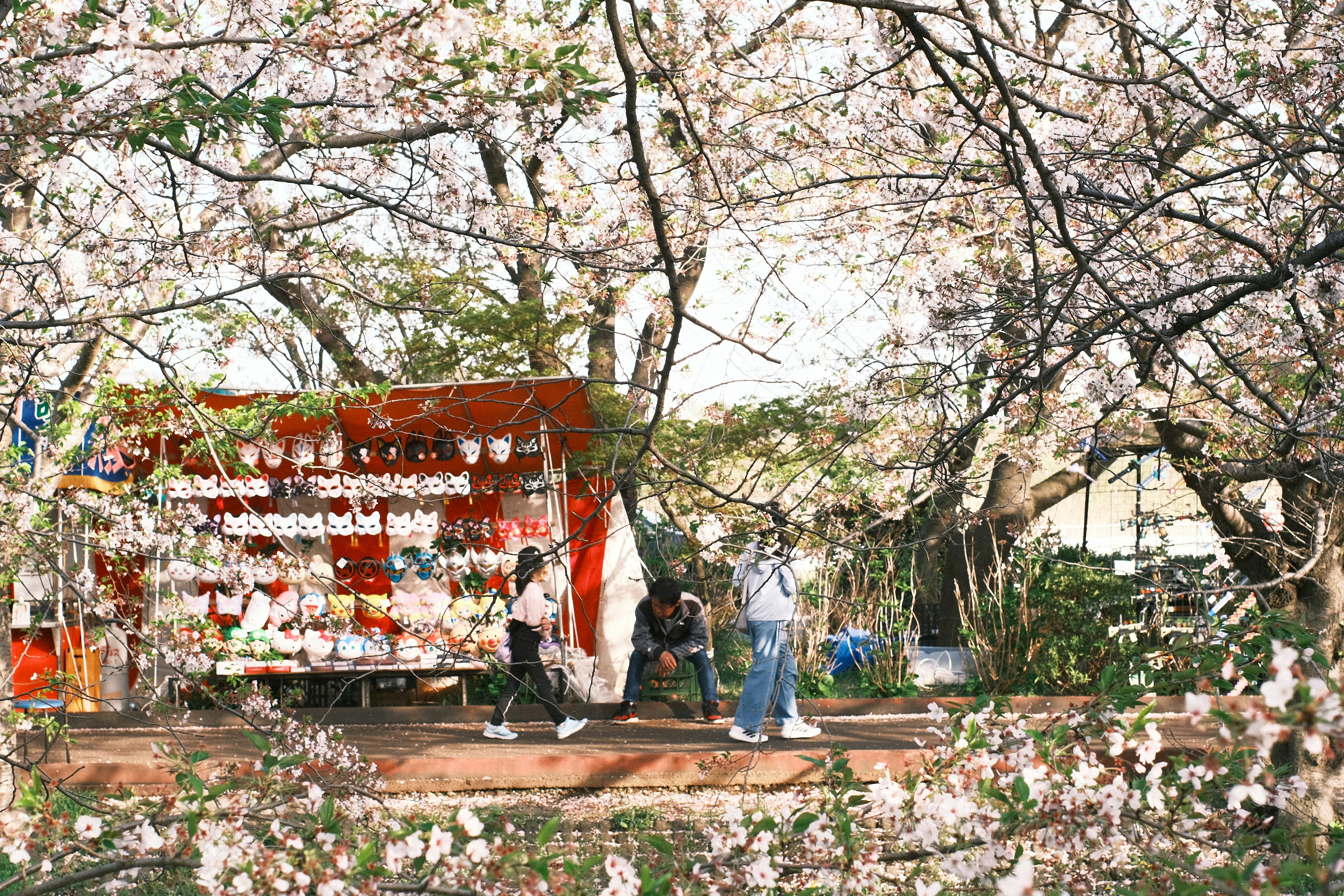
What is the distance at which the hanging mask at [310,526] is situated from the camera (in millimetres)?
9359

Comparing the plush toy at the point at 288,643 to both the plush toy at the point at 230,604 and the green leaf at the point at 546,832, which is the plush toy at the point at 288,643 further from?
the green leaf at the point at 546,832

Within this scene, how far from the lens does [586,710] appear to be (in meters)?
8.09

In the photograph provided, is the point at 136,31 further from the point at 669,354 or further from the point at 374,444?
the point at 374,444

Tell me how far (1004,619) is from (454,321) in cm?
564

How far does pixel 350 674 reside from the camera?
9086 millimetres

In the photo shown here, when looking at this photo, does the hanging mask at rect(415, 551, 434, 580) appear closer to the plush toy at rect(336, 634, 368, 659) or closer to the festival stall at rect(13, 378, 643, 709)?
the festival stall at rect(13, 378, 643, 709)

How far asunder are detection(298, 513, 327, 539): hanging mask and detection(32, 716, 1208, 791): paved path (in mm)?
1751

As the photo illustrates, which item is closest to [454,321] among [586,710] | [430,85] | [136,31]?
[586,710]

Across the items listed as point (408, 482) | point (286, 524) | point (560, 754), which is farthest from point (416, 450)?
point (560, 754)

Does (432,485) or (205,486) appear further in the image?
(432,485)

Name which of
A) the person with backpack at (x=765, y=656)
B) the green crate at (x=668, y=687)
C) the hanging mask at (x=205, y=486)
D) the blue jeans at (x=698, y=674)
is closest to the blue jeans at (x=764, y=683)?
the person with backpack at (x=765, y=656)

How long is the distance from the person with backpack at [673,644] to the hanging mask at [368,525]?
2.65 metres

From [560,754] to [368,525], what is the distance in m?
3.45

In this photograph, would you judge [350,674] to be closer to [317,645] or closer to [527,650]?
[317,645]
